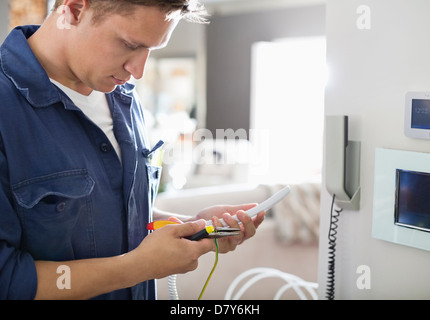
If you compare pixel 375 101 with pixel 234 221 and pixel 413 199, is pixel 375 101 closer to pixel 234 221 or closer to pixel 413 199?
pixel 413 199

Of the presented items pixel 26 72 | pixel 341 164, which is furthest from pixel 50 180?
pixel 341 164

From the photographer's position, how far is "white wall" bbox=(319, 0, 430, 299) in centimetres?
84

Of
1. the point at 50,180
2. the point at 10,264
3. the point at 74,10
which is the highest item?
the point at 74,10

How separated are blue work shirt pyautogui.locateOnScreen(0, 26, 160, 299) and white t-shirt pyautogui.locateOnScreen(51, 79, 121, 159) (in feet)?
0.05

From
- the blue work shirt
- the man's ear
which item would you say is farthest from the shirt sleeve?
the man's ear

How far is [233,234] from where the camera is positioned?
0.85 m

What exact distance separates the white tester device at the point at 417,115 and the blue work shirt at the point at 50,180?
0.49 meters

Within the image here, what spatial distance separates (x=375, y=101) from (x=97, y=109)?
52cm

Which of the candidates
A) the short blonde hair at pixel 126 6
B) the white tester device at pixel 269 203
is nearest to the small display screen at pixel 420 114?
the white tester device at pixel 269 203

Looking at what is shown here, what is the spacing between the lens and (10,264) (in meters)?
0.73

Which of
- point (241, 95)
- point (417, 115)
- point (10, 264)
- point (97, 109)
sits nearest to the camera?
point (10, 264)

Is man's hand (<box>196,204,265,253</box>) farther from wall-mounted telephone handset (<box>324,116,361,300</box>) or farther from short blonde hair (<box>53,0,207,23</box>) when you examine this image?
short blonde hair (<box>53,0,207,23</box>)
